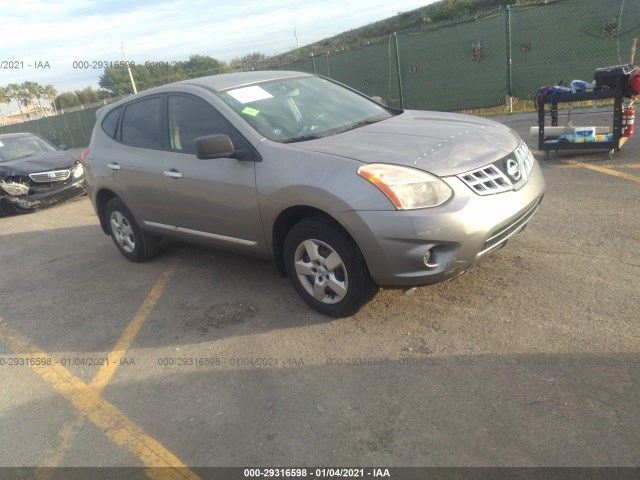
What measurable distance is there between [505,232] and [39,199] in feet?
28.9

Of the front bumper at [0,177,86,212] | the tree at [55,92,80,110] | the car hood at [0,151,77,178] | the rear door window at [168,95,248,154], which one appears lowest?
the front bumper at [0,177,86,212]

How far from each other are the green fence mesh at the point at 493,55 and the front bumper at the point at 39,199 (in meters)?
8.47

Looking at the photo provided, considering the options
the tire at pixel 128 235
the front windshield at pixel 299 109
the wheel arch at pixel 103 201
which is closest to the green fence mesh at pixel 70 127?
the wheel arch at pixel 103 201

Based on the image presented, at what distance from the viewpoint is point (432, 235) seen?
9.91 feet

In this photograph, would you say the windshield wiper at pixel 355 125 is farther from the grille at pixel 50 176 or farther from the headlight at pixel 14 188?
the headlight at pixel 14 188

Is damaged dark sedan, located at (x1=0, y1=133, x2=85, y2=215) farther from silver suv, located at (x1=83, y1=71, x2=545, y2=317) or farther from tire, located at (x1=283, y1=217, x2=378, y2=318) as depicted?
tire, located at (x1=283, y1=217, x2=378, y2=318)

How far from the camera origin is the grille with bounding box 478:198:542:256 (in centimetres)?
319

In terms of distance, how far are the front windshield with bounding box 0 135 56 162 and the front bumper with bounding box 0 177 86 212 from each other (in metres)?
1.21

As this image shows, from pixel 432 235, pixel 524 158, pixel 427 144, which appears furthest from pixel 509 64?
pixel 432 235

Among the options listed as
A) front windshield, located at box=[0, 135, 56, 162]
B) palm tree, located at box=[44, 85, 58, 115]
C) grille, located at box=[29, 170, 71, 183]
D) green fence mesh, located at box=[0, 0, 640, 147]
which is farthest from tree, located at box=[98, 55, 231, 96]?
grille, located at box=[29, 170, 71, 183]

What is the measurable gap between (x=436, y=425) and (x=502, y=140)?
2103 millimetres

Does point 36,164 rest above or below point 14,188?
above

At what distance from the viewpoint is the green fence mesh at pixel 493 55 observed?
10.7 metres

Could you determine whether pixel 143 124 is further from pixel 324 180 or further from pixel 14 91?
pixel 14 91
